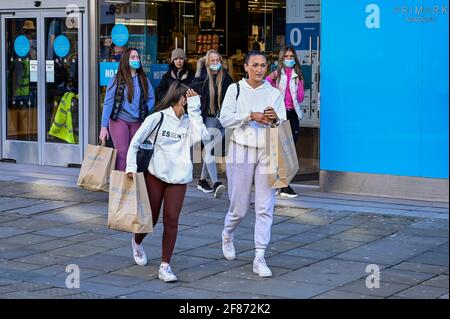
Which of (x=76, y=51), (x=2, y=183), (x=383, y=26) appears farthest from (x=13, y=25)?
(x=383, y=26)

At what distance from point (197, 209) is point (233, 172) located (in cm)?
299

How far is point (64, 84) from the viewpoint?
1472 centimetres

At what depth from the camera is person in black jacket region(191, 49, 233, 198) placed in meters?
11.8

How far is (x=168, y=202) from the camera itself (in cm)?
798

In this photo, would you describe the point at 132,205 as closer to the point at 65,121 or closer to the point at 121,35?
the point at 121,35

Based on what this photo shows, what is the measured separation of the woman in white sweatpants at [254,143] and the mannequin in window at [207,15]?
21.4ft

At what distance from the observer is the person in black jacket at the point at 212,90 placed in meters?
11.8

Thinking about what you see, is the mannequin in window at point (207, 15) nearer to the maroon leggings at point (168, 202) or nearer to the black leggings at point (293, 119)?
the black leggings at point (293, 119)

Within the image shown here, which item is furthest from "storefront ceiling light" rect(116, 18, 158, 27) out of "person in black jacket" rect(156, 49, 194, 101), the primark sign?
the primark sign

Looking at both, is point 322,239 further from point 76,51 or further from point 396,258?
point 76,51

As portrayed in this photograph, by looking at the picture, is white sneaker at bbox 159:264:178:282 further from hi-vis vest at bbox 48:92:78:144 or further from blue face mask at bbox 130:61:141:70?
hi-vis vest at bbox 48:92:78:144

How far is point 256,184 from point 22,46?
7999 mm

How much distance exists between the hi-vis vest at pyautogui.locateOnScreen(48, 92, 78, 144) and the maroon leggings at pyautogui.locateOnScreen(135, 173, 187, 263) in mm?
6853

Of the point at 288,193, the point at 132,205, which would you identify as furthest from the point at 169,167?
the point at 288,193
